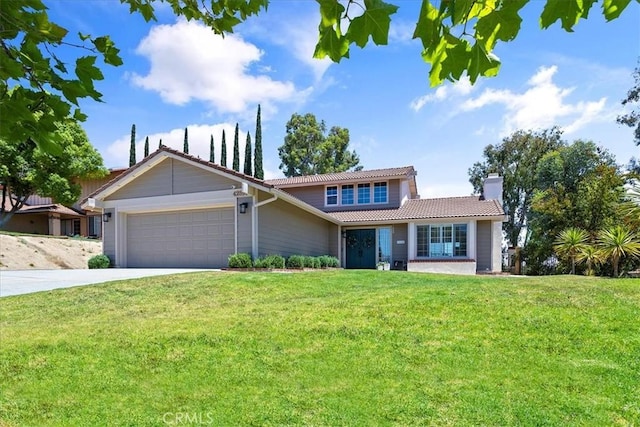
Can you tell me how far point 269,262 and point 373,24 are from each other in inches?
534

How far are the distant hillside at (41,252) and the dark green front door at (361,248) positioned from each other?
15.0m

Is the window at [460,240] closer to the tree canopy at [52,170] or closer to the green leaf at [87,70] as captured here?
the green leaf at [87,70]

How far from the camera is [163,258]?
698 inches

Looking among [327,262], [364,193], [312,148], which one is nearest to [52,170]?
[327,262]

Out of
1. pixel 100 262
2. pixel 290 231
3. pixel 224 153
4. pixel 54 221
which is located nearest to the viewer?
pixel 100 262

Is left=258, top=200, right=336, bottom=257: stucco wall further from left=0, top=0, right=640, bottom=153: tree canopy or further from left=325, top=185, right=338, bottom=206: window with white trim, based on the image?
left=0, top=0, right=640, bottom=153: tree canopy

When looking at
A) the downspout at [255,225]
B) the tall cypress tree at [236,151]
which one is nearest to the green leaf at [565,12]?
the downspout at [255,225]

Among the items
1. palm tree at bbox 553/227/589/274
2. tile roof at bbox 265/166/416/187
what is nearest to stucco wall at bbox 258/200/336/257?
tile roof at bbox 265/166/416/187

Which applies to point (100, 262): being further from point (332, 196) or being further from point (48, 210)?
point (48, 210)

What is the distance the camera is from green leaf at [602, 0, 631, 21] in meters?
1.72

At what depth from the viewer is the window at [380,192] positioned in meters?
23.5

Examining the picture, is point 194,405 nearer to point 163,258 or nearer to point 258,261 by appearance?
point 258,261

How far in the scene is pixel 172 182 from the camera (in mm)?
17344

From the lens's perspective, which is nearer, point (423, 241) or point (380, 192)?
point (423, 241)
